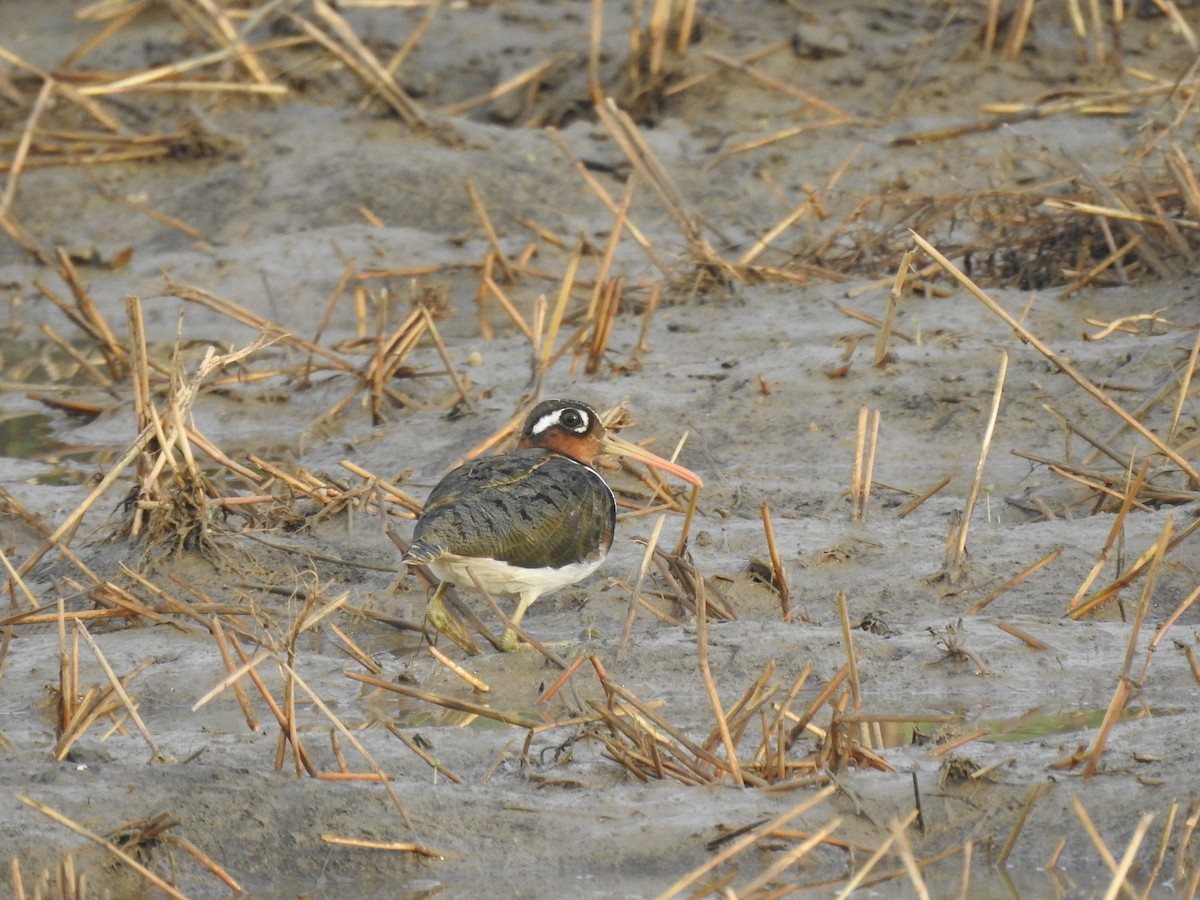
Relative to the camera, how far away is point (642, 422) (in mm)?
7312

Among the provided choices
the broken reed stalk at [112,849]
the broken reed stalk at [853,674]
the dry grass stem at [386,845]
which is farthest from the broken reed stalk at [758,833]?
the broken reed stalk at [112,849]

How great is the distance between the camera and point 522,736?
4.71m

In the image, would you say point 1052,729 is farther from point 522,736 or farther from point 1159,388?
point 1159,388

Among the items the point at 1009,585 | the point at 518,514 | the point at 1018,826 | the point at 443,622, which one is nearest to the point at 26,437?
the point at 443,622

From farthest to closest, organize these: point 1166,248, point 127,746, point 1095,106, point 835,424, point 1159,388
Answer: point 1095,106
point 1166,248
point 835,424
point 1159,388
point 127,746

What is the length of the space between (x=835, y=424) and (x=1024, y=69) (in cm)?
436

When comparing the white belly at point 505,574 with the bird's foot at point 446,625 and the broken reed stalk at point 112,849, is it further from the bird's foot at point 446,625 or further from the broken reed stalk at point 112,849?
the broken reed stalk at point 112,849

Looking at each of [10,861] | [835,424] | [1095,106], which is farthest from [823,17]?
[10,861]

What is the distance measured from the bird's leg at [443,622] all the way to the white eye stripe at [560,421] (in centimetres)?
75

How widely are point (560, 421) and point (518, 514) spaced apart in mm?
696

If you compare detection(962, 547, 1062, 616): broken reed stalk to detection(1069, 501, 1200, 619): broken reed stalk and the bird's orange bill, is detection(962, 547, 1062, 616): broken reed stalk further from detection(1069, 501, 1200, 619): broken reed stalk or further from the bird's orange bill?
the bird's orange bill

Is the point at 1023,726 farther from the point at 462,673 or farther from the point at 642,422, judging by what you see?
the point at 642,422

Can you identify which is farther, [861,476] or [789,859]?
[861,476]

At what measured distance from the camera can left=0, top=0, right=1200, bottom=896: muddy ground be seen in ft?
13.2
